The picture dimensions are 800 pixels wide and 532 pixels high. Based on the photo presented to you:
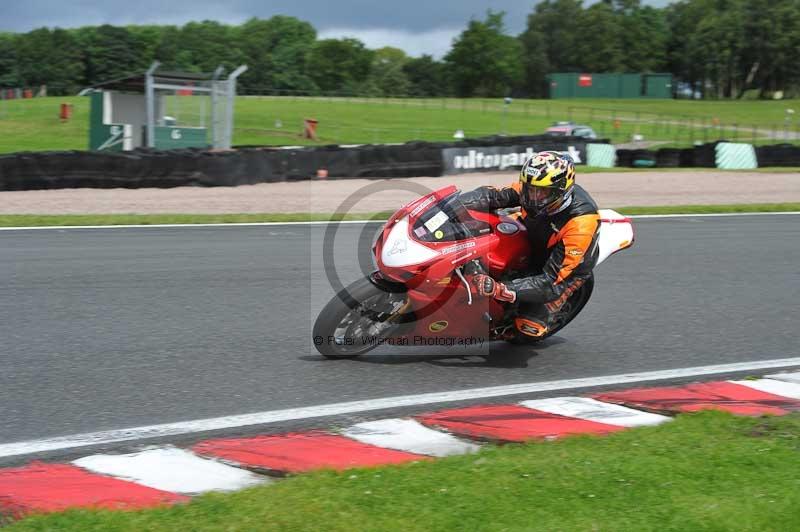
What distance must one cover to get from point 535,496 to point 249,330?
375cm

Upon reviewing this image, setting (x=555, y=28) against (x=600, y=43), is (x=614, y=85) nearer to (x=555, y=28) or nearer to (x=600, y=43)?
(x=600, y=43)

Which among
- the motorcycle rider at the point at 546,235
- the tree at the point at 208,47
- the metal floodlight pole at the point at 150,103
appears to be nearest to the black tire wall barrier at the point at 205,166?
the metal floodlight pole at the point at 150,103

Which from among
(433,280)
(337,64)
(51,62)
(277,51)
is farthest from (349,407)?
(277,51)

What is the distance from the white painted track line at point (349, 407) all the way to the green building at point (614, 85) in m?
94.6

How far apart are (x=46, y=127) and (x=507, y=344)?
38.3m

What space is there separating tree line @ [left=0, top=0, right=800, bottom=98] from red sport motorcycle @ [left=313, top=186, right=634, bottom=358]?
9555 centimetres

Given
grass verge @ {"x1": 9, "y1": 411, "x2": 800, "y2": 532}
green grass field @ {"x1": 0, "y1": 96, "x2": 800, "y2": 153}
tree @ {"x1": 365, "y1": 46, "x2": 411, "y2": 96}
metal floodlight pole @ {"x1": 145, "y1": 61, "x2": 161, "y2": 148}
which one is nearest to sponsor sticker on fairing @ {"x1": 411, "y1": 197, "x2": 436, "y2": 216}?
grass verge @ {"x1": 9, "y1": 411, "x2": 800, "y2": 532}

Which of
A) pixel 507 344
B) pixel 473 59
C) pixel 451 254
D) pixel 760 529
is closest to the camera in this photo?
pixel 760 529

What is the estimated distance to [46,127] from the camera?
4094cm

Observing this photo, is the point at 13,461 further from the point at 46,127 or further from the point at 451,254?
the point at 46,127

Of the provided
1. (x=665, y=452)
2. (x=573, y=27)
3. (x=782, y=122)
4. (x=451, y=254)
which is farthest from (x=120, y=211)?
(x=573, y=27)

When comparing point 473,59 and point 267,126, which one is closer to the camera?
point 267,126

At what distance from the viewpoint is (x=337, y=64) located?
375 ft

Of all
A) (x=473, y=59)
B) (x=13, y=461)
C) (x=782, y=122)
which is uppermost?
(x=473, y=59)
